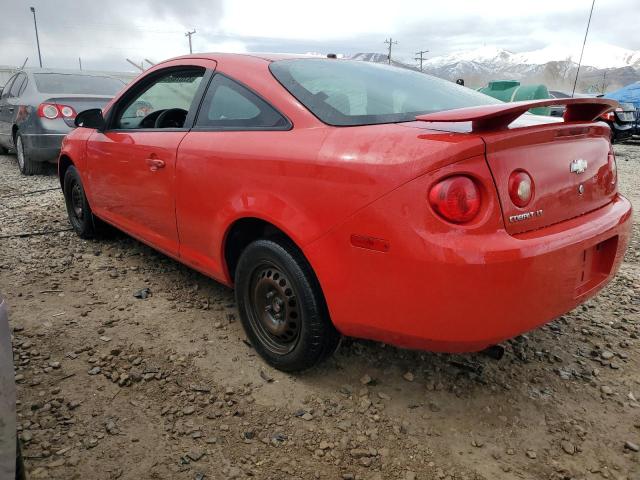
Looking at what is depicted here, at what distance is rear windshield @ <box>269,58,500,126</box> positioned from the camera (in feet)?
6.84

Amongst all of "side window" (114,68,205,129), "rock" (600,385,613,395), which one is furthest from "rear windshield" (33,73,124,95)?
"rock" (600,385,613,395)

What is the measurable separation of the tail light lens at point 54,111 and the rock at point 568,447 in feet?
21.3

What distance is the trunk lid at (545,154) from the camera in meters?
1.70

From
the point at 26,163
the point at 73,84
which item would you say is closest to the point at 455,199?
the point at 26,163

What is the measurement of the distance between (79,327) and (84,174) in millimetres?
1467

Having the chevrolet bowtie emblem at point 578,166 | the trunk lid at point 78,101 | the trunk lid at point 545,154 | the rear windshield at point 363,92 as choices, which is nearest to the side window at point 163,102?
the rear windshield at point 363,92

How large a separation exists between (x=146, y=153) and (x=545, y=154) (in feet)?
6.92

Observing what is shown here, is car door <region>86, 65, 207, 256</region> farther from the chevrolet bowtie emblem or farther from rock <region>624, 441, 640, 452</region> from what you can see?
rock <region>624, 441, 640, 452</region>

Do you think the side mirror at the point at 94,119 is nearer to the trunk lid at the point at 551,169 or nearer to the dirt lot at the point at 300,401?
the dirt lot at the point at 300,401

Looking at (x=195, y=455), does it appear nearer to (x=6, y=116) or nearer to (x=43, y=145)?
(x=43, y=145)

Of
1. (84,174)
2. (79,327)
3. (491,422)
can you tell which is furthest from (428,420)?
(84,174)

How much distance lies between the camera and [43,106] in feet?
20.6

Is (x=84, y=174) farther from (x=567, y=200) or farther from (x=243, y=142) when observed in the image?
(x=567, y=200)

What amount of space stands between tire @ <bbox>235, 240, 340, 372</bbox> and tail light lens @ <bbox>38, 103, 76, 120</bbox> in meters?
5.15
